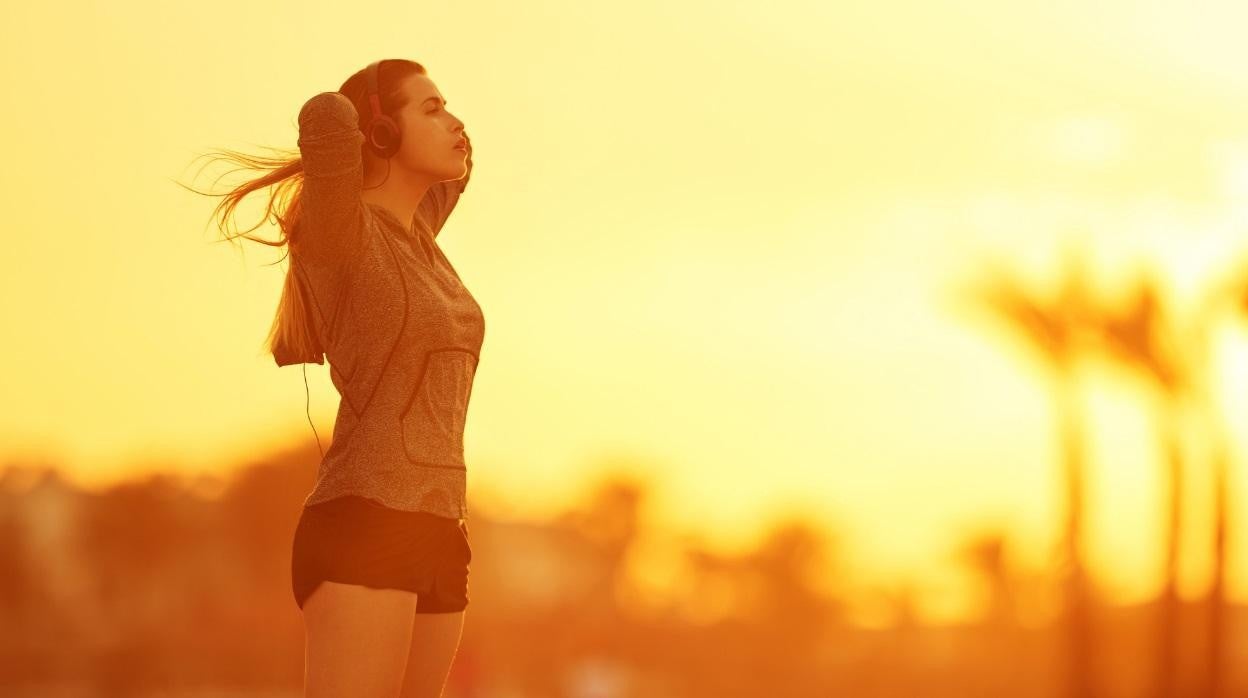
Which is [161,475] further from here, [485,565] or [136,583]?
[485,565]

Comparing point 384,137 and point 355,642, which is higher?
point 384,137

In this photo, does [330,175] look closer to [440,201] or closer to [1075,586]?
[440,201]

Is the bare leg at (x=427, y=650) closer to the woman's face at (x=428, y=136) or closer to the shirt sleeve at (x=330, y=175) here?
the shirt sleeve at (x=330, y=175)

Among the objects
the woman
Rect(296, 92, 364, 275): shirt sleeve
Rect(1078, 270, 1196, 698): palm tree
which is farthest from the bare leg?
Rect(1078, 270, 1196, 698): palm tree

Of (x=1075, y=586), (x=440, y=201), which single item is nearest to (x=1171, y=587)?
(x=1075, y=586)

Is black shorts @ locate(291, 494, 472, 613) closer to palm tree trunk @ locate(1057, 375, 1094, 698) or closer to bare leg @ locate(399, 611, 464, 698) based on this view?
bare leg @ locate(399, 611, 464, 698)

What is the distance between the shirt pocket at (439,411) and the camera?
4.66 metres

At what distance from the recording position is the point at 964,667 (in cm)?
9069

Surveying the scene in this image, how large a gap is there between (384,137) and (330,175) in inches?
14.4

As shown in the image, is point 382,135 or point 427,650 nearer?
point 427,650

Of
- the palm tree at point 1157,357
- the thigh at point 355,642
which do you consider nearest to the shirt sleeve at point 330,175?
the thigh at point 355,642

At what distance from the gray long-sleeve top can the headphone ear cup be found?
0.64 feet

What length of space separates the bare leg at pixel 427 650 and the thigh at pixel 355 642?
0.24 meters

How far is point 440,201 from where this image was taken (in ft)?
18.3
